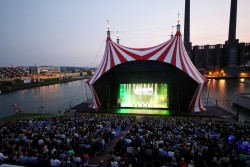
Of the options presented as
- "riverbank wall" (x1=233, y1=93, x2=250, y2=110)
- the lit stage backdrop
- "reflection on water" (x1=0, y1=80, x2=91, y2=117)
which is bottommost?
"reflection on water" (x1=0, y1=80, x2=91, y2=117)

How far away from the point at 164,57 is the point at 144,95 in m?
4.62

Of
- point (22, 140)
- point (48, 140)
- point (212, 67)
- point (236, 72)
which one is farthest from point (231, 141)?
point (212, 67)

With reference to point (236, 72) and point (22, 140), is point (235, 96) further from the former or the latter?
point (236, 72)

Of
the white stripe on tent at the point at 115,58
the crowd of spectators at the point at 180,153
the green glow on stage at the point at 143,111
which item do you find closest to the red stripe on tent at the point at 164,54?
the white stripe on tent at the point at 115,58

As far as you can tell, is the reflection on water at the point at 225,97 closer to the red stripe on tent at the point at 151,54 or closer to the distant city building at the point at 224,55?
the red stripe on tent at the point at 151,54

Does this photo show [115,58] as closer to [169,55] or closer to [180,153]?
[169,55]

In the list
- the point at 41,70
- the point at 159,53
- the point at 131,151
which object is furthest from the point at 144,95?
the point at 41,70

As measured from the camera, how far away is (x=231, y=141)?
701cm

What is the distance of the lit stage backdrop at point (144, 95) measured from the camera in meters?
18.7

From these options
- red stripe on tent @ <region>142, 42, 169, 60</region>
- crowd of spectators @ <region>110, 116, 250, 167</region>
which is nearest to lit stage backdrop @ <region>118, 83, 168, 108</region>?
red stripe on tent @ <region>142, 42, 169, 60</region>

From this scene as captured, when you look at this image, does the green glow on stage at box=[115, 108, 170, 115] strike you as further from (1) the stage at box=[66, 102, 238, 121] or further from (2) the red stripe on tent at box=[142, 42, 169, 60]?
(2) the red stripe on tent at box=[142, 42, 169, 60]

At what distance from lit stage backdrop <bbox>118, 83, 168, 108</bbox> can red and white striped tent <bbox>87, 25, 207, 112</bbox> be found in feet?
8.83

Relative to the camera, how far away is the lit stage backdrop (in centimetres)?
1866

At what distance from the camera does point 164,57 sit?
57.4 feet
